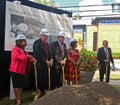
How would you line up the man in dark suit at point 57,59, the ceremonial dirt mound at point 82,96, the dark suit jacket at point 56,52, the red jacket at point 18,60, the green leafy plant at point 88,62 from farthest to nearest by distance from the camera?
the green leafy plant at point 88,62 < the dark suit jacket at point 56,52 < the man in dark suit at point 57,59 < the red jacket at point 18,60 < the ceremonial dirt mound at point 82,96

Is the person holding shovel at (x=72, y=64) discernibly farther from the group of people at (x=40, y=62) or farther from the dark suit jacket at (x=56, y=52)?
the dark suit jacket at (x=56, y=52)

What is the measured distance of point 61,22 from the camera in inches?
530

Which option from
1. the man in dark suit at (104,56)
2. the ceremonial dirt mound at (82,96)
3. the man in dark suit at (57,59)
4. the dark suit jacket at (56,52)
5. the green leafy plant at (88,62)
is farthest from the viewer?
the man in dark suit at (104,56)

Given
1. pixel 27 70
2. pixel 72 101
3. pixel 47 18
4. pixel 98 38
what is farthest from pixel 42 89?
pixel 98 38

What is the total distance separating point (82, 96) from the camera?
4.45m

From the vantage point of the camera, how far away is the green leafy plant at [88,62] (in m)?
13.2

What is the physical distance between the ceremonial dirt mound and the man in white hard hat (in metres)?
4.57

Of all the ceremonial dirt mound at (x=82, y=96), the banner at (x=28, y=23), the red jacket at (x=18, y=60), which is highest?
the banner at (x=28, y=23)

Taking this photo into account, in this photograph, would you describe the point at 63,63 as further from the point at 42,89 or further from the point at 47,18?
the point at 47,18

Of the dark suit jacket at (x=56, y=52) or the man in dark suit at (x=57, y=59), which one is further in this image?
the dark suit jacket at (x=56, y=52)

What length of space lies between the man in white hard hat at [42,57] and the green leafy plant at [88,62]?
3659mm

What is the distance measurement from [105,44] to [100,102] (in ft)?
31.6

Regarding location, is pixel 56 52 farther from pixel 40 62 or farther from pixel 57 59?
pixel 40 62

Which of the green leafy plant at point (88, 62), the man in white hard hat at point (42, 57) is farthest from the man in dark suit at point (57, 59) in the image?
the green leafy plant at point (88, 62)
